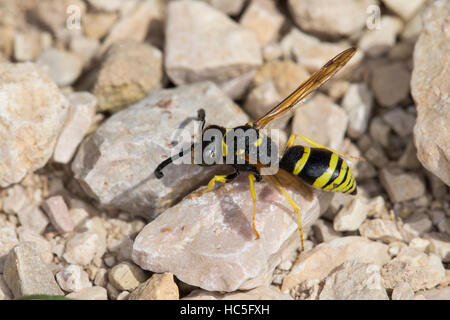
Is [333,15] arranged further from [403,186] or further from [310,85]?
[403,186]

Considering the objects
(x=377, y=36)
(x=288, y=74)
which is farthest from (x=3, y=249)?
(x=377, y=36)

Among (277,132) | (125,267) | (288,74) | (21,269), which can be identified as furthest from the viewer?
(288,74)

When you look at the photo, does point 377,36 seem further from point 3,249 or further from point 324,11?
point 3,249

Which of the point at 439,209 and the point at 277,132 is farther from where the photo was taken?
the point at 277,132

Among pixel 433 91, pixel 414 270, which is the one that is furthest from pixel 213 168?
pixel 433 91

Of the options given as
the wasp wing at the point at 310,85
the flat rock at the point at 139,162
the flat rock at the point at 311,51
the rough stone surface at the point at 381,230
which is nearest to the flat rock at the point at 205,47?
the flat rock at the point at 311,51

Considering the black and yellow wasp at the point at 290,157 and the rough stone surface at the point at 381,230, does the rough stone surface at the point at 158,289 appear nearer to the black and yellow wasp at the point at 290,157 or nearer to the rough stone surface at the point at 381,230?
the black and yellow wasp at the point at 290,157
